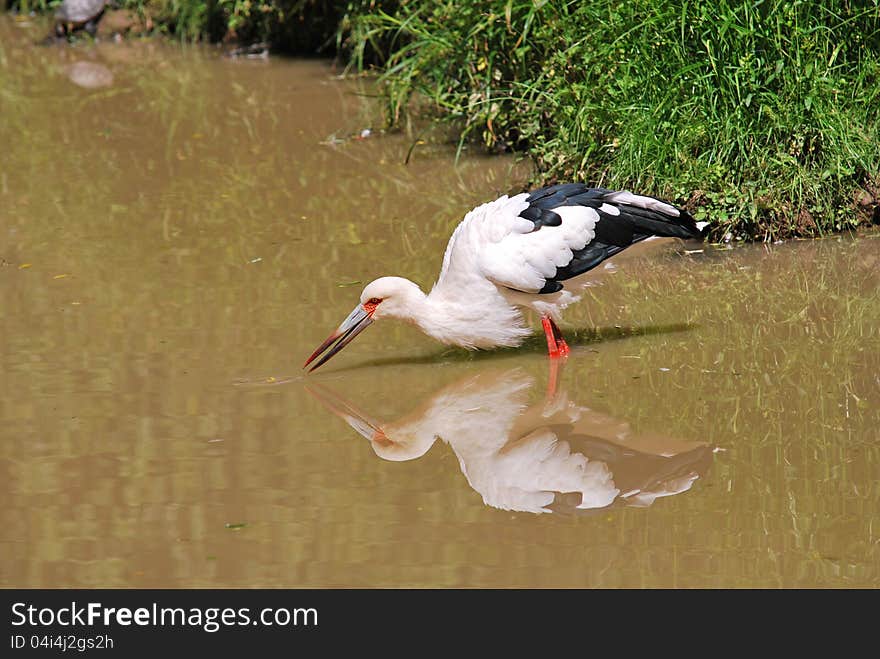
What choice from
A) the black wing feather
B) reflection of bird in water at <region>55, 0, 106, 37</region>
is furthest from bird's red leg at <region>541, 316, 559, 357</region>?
reflection of bird in water at <region>55, 0, 106, 37</region>

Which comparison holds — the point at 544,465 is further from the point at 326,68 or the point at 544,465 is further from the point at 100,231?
the point at 326,68

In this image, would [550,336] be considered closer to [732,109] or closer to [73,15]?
[732,109]

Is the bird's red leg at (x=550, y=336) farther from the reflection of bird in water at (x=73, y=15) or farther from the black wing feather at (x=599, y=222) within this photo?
the reflection of bird in water at (x=73, y=15)

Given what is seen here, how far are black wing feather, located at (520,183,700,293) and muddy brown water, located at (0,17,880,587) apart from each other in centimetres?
47

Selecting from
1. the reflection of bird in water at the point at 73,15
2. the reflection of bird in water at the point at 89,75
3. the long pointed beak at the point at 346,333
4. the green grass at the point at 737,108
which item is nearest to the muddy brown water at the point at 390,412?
the long pointed beak at the point at 346,333

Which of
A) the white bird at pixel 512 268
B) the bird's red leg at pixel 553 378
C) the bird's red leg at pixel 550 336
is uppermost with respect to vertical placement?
the white bird at pixel 512 268

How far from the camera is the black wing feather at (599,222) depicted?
239 inches

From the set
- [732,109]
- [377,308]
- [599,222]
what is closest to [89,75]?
[732,109]

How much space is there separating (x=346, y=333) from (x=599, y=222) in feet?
4.24

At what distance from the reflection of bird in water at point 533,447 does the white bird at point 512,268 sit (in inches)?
10.6

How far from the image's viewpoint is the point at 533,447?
5.38 m

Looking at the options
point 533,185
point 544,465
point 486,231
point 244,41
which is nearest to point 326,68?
point 244,41

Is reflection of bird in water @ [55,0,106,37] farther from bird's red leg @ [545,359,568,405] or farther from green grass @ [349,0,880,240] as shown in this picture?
bird's red leg @ [545,359,568,405]
